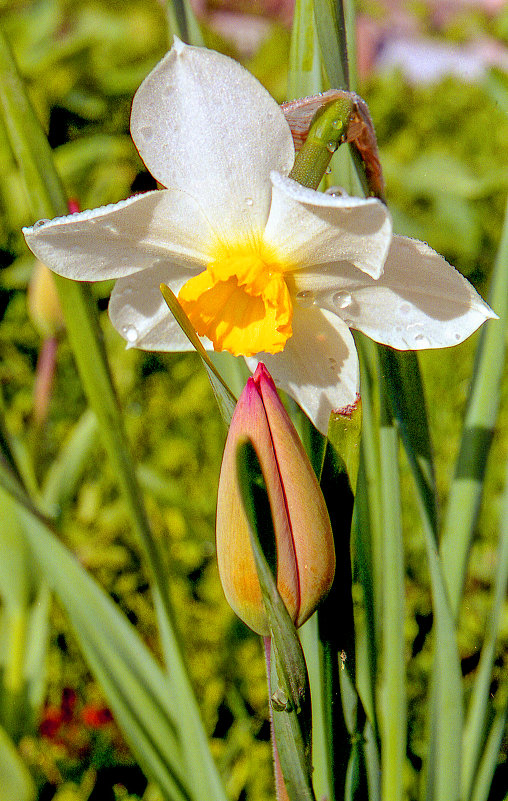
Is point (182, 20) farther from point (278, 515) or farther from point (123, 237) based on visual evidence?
point (278, 515)

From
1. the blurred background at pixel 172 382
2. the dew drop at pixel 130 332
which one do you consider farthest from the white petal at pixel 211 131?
the blurred background at pixel 172 382

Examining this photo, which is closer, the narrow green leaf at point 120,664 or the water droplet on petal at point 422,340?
the water droplet on petal at point 422,340

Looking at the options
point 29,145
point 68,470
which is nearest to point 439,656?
point 29,145

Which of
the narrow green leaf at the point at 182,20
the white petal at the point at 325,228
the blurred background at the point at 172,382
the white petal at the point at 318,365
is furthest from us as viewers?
the blurred background at the point at 172,382

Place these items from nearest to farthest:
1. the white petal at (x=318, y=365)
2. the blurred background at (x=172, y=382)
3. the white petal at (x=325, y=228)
Answer: 1. the white petal at (x=325, y=228)
2. the white petal at (x=318, y=365)
3. the blurred background at (x=172, y=382)

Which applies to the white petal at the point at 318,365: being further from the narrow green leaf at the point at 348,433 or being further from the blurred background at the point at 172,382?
the blurred background at the point at 172,382

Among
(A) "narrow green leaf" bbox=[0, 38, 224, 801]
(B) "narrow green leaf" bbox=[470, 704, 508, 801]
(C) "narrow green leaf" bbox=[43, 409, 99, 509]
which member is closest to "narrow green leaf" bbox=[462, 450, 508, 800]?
(B) "narrow green leaf" bbox=[470, 704, 508, 801]
